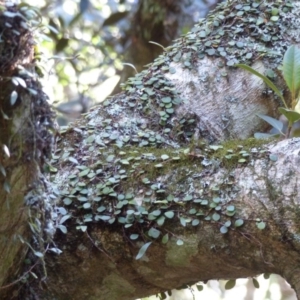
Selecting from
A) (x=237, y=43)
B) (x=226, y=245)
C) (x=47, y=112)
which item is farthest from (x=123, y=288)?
(x=237, y=43)

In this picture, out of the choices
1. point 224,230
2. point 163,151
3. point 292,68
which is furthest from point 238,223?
point 292,68

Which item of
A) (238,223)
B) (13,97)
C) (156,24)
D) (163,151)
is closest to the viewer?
(13,97)

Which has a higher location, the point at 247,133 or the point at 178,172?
the point at 247,133

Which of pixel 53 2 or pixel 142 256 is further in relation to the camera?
pixel 53 2

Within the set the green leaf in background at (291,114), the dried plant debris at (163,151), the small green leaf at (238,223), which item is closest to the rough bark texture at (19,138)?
the dried plant debris at (163,151)

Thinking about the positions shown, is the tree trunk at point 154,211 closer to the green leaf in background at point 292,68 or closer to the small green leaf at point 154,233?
the small green leaf at point 154,233

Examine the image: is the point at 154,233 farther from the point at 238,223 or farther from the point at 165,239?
the point at 238,223

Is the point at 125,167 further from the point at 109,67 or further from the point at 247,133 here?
the point at 109,67

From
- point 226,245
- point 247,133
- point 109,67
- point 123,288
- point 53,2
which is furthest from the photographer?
point 109,67

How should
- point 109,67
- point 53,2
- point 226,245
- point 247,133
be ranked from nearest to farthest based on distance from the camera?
1. point 226,245
2. point 247,133
3. point 53,2
4. point 109,67

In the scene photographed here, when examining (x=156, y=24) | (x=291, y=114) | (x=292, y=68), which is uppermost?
(x=156, y=24)

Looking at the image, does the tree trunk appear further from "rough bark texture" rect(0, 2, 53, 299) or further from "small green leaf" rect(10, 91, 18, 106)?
"small green leaf" rect(10, 91, 18, 106)
